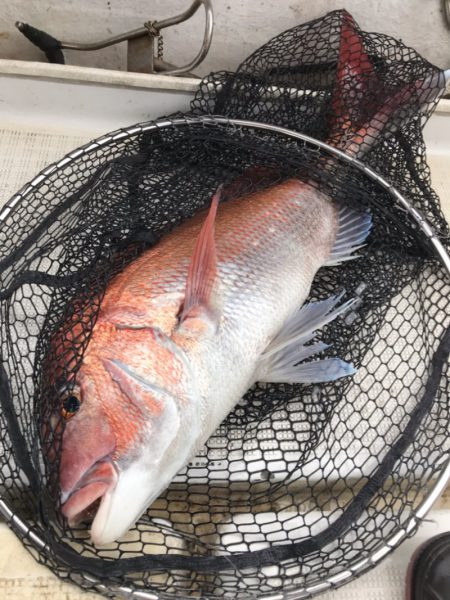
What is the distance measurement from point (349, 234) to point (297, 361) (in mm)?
528

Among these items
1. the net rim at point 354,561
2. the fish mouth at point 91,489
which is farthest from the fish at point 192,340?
the net rim at point 354,561

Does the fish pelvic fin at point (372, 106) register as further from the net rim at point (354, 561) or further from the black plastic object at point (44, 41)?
the black plastic object at point (44, 41)

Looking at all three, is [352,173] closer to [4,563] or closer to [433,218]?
[433,218]

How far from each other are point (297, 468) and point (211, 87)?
1453 millimetres

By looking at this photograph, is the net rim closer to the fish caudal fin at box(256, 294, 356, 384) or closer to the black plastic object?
the fish caudal fin at box(256, 294, 356, 384)

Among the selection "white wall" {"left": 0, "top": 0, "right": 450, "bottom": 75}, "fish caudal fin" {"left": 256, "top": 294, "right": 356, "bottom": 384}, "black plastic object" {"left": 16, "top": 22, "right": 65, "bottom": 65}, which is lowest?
"fish caudal fin" {"left": 256, "top": 294, "right": 356, "bottom": 384}

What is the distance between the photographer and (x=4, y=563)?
1.38 m

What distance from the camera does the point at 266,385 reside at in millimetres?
1650

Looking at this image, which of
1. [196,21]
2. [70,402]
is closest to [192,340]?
[70,402]

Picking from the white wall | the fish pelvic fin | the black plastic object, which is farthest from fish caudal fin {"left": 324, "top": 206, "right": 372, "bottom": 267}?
the black plastic object

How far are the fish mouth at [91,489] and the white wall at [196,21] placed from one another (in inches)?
85.7

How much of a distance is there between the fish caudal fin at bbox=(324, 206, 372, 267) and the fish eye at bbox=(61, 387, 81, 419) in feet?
3.05

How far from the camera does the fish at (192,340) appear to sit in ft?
3.83

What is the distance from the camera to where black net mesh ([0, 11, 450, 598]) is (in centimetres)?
133
